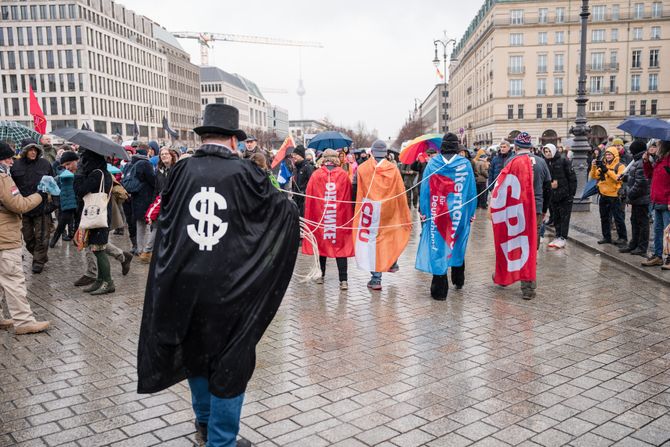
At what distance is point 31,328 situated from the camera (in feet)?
20.5

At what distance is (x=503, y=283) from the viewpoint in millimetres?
7832

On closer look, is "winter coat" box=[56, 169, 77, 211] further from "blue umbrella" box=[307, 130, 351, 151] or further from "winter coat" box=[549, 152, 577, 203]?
"winter coat" box=[549, 152, 577, 203]

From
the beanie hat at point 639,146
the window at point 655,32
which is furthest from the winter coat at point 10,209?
the window at point 655,32

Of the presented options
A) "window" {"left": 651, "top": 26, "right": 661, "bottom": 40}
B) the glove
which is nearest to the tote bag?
the glove

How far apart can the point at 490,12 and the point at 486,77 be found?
9437mm

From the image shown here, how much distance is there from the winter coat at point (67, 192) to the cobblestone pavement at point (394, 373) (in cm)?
322

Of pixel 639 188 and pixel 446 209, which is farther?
pixel 639 188

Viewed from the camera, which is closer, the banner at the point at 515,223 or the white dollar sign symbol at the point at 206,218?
the white dollar sign symbol at the point at 206,218

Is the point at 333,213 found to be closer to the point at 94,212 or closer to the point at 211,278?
the point at 94,212

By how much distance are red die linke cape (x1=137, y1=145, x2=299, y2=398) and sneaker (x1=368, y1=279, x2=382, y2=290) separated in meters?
4.88

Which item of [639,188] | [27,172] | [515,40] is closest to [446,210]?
[639,188]

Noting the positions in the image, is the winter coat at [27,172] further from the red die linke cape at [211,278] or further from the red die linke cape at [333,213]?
the red die linke cape at [211,278]

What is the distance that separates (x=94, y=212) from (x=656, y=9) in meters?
90.9

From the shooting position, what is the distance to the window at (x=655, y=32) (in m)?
81.6
